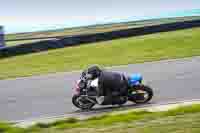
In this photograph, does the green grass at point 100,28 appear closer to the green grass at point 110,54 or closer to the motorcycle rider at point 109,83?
the green grass at point 110,54

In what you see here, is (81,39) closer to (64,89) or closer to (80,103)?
(64,89)

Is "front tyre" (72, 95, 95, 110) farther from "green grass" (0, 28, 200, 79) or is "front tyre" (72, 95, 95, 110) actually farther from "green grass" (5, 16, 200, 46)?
"green grass" (5, 16, 200, 46)

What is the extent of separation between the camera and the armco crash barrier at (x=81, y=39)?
23922 mm

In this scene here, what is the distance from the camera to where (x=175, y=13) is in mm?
37688

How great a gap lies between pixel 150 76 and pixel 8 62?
1027 centimetres

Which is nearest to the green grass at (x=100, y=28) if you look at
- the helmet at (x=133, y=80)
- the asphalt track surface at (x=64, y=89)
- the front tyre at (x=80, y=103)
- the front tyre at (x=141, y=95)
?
the asphalt track surface at (x=64, y=89)

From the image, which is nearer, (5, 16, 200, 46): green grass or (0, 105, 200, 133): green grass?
(0, 105, 200, 133): green grass

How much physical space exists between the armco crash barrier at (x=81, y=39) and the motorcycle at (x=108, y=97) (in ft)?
40.9

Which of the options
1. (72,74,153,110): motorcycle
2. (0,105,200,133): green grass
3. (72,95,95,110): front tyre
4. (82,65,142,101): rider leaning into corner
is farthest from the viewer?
(72,95,95,110): front tyre

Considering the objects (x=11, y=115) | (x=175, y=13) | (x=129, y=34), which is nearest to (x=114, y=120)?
(x=11, y=115)

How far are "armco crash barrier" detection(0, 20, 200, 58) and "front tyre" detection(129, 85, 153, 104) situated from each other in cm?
1296

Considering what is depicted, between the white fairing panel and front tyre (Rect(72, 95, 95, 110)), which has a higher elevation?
the white fairing panel

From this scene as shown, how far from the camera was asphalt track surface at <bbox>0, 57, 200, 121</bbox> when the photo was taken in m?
12.0

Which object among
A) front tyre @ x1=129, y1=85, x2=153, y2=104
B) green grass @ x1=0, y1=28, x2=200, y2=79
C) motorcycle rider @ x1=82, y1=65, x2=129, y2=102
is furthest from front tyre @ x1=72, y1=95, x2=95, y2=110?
green grass @ x1=0, y1=28, x2=200, y2=79
